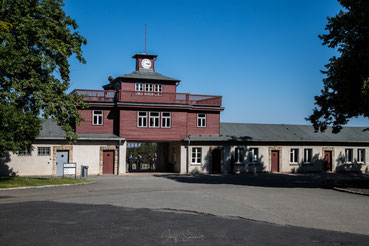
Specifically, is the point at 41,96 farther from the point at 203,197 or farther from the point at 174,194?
the point at 203,197

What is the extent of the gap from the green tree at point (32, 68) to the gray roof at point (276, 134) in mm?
13937

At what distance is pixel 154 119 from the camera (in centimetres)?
3478

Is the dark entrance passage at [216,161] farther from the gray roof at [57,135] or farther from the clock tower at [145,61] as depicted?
the clock tower at [145,61]

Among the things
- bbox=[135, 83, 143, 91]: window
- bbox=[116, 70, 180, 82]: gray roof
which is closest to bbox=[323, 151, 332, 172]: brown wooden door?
bbox=[116, 70, 180, 82]: gray roof

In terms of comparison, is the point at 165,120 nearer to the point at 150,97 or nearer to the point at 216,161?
the point at 150,97

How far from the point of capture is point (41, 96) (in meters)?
22.9

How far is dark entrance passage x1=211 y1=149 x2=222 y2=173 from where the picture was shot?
35.9m

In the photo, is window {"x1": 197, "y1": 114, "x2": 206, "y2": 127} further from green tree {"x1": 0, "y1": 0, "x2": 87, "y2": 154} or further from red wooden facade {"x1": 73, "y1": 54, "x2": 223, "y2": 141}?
green tree {"x1": 0, "y1": 0, "x2": 87, "y2": 154}

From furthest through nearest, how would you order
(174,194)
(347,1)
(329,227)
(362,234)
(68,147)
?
(68,147) < (347,1) < (174,194) < (329,227) < (362,234)

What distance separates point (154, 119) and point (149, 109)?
103 cm

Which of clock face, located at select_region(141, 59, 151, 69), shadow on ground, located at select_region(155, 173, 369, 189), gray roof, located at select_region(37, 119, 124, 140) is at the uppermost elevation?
clock face, located at select_region(141, 59, 151, 69)

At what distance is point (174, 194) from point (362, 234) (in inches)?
371

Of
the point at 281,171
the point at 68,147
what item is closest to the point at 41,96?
the point at 68,147

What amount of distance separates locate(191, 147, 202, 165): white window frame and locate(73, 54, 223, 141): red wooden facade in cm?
158
